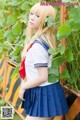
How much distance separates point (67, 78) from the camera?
250cm

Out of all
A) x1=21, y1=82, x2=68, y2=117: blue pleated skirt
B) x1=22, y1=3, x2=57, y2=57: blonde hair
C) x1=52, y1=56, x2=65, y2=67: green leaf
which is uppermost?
x1=22, y1=3, x2=57, y2=57: blonde hair

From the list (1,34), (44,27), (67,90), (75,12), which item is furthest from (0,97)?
(75,12)

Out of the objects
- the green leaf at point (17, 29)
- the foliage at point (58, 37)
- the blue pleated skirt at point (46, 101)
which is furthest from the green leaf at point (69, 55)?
the green leaf at point (17, 29)

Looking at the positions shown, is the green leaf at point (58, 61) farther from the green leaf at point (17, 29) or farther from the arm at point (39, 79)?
the green leaf at point (17, 29)

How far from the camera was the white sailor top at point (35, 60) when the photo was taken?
2.25 meters

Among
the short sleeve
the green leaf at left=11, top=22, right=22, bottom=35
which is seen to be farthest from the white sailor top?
the green leaf at left=11, top=22, right=22, bottom=35

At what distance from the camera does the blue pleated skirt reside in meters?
2.35

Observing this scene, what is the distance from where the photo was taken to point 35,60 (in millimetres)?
2250

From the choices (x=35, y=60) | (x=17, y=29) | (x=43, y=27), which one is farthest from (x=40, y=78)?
(x=17, y=29)

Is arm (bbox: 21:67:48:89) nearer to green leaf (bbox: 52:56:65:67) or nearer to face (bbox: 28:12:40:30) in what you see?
green leaf (bbox: 52:56:65:67)

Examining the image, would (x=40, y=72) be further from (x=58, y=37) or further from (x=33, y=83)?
(x=58, y=37)

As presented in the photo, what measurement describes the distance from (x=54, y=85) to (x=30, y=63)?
0.82ft

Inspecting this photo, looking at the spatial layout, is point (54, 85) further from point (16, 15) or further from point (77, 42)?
point (16, 15)

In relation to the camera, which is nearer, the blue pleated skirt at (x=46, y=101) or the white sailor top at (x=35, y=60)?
the white sailor top at (x=35, y=60)
